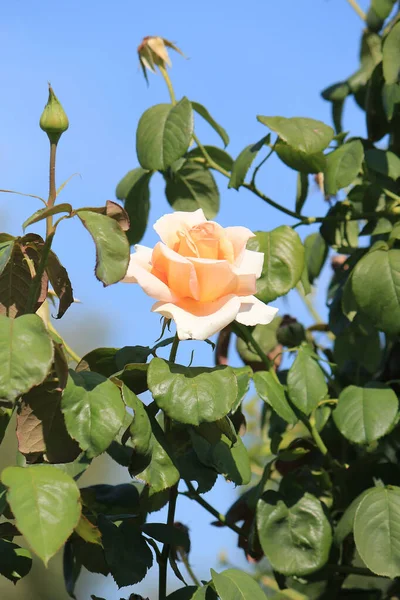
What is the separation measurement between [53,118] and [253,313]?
0.24 m

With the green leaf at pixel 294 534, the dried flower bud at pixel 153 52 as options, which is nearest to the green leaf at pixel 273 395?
the green leaf at pixel 294 534

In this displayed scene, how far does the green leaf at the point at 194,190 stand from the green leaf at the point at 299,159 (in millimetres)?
228

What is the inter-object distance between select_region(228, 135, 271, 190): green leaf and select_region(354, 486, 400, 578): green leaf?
0.47 meters

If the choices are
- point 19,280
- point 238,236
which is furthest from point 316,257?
point 19,280

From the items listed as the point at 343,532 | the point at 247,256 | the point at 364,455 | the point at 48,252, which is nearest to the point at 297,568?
the point at 343,532

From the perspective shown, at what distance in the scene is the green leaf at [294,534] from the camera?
966mm

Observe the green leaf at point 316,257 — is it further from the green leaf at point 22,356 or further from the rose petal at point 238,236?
the green leaf at point 22,356

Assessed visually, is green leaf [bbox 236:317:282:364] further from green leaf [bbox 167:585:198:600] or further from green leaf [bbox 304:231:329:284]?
green leaf [bbox 167:585:198:600]

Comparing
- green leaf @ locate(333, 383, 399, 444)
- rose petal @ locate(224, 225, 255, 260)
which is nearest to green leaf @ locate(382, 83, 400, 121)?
green leaf @ locate(333, 383, 399, 444)

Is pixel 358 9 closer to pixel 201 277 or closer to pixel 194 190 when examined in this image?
pixel 194 190

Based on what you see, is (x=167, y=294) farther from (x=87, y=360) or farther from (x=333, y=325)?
(x=333, y=325)

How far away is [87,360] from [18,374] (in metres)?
0.26

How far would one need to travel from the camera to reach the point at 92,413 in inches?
25.2

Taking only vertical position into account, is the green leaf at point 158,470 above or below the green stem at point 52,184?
below
